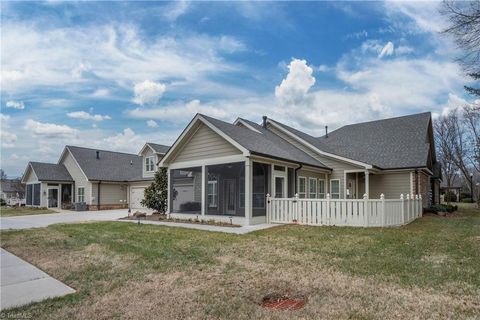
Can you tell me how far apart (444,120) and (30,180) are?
4360 centimetres

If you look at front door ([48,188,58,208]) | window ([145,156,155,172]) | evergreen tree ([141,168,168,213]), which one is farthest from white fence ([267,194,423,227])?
front door ([48,188,58,208])

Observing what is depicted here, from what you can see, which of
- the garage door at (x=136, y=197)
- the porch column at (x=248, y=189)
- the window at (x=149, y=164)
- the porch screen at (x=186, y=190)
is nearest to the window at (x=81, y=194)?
the garage door at (x=136, y=197)

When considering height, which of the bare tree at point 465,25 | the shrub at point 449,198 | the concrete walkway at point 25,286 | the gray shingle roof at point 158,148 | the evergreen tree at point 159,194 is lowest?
the shrub at point 449,198

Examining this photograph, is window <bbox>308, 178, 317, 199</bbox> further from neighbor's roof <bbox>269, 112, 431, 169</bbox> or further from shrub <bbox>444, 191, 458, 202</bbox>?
shrub <bbox>444, 191, 458, 202</bbox>

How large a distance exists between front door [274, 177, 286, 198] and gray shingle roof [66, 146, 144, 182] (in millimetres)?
17389

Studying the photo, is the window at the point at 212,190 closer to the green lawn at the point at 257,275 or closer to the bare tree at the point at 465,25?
the green lawn at the point at 257,275

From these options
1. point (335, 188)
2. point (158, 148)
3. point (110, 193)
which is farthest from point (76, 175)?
point (335, 188)

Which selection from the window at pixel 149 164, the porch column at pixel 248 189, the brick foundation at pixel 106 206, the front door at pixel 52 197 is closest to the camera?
the porch column at pixel 248 189

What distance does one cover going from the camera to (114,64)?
1435 cm

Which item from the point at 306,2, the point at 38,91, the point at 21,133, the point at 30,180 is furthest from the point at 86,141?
the point at 306,2

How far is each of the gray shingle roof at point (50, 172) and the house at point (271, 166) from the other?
58.3 feet

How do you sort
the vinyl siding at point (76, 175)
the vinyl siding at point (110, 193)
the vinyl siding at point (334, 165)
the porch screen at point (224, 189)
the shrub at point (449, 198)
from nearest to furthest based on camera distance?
the porch screen at point (224, 189) < the vinyl siding at point (334, 165) < the vinyl siding at point (76, 175) < the vinyl siding at point (110, 193) < the shrub at point (449, 198)

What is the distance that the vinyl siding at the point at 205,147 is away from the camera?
47.7 ft

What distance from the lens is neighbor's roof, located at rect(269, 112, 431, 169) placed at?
18953 millimetres
